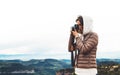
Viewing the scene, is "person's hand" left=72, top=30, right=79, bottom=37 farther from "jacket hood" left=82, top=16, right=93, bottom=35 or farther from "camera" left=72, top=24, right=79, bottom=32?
"jacket hood" left=82, top=16, right=93, bottom=35

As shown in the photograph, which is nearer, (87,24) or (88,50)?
(88,50)

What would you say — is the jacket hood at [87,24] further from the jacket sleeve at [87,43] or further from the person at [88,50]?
the jacket sleeve at [87,43]

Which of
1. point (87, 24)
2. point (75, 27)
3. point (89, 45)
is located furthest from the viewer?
point (75, 27)

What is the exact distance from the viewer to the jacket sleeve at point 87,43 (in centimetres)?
1268

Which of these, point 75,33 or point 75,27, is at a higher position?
point 75,27

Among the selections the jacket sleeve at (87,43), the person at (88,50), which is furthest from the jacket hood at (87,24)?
the jacket sleeve at (87,43)

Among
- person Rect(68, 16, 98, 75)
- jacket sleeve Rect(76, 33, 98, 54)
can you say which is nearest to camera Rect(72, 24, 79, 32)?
person Rect(68, 16, 98, 75)

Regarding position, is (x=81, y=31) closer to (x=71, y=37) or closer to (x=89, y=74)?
(x=71, y=37)

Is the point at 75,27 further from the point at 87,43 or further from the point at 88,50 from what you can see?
the point at 88,50

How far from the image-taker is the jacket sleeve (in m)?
12.7

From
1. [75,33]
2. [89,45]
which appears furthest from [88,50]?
[75,33]

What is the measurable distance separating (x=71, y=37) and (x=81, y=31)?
0.45 metres

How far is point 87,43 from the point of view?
1280cm

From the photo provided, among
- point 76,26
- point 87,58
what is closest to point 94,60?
point 87,58
